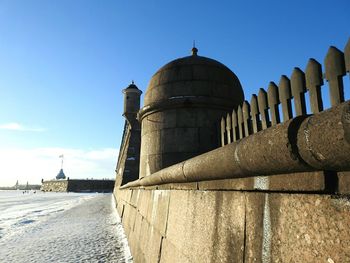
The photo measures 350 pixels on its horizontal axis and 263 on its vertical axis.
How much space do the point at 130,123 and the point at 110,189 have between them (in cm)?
4348

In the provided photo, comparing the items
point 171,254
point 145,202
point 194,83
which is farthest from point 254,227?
point 194,83

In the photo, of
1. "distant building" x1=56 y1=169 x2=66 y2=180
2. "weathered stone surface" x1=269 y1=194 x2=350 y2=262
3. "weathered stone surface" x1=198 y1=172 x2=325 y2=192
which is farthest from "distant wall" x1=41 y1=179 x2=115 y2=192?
"weathered stone surface" x1=269 y1=194 x2=350 y2=262

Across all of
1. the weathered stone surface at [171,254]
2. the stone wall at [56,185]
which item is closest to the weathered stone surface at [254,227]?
the weathered stone surface at [171,254]

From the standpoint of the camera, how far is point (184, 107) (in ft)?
19.7

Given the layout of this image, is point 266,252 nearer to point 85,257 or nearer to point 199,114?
point 199,114

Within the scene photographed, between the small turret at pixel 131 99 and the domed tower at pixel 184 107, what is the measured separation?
1882 centimetres

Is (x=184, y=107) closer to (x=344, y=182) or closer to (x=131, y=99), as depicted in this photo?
(x=344, y=182)

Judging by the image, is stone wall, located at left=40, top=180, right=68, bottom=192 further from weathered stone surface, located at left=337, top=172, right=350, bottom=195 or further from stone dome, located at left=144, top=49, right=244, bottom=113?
weathered stone surface, located at left=337, top=172, right=350, bottom=195

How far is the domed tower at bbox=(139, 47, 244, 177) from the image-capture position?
19.3ft

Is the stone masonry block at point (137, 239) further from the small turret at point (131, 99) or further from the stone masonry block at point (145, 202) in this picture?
the small turret at point (131, 99)

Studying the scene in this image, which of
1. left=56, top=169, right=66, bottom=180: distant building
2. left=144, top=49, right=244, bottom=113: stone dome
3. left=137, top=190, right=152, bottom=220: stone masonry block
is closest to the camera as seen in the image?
left=137, top=190, right=152, bottom=220: stone masonry block

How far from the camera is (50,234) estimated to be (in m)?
8.80

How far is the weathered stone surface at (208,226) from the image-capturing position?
172 centimetres

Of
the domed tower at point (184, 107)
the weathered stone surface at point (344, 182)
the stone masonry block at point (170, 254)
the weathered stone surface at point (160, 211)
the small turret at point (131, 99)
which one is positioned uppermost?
the small turret at point (131, 99)
